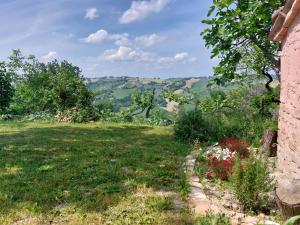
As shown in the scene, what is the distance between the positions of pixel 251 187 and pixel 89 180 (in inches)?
135

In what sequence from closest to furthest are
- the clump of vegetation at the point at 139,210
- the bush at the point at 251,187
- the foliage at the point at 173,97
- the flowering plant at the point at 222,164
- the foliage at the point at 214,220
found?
the foliage at the point at 214,220, the clump of vegetation at the point at 139,210, the bush at the point at 251,187, the flowering plant at the point at 222,164, the foliage at the point at 173,97

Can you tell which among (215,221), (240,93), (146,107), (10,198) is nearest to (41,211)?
(10,198)

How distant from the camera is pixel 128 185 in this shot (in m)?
6.53

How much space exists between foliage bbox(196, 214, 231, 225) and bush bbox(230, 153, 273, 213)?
750 millimetres

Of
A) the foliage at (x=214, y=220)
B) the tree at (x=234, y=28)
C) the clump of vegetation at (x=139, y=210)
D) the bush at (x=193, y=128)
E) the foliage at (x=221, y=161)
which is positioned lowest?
the clump of vegetation at (x=139, y=210)

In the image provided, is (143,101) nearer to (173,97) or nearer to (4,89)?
(173,97)

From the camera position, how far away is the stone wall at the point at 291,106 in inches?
255

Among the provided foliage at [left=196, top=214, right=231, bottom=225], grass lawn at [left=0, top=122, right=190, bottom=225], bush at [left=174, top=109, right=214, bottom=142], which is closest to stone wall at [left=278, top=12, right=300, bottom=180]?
foliage at [left=196, top=214, right=231, bottom=225]

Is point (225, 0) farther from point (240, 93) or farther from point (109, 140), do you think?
point (240, 93)

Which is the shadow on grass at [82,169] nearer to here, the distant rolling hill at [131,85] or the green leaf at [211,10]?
the green leaf at [211,10]

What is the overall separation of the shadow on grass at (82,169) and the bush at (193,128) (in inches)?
23.0

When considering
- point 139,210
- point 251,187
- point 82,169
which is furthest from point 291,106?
point 82,169

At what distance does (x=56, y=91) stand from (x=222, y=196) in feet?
58.2

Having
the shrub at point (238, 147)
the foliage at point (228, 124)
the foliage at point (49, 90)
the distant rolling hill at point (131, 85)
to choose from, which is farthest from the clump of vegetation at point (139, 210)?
the distant rolling hill at point (131, 85)
